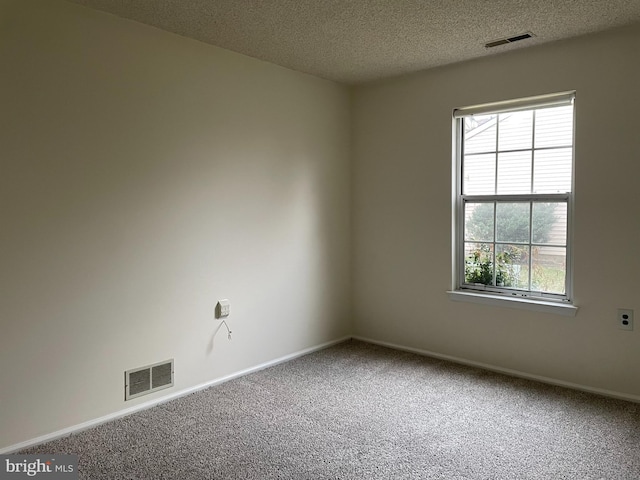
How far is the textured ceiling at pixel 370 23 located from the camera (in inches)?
107

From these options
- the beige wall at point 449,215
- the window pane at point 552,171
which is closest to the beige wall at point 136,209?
the beige wall at point 449,215

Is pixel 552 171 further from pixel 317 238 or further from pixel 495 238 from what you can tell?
pixel 317 238

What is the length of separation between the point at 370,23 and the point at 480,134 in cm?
138

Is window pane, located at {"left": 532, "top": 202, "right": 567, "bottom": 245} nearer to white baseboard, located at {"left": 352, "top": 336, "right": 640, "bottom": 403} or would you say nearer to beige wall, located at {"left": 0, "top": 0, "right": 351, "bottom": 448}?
white baseboard, located at {"left": 352, "top": 336, "right": 640, "bottom": 403}

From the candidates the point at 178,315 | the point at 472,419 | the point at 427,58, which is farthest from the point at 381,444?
the point at 427,58

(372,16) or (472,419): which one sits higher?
(372,16)

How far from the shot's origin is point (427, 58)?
3676 millimetres

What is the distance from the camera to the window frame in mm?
3393

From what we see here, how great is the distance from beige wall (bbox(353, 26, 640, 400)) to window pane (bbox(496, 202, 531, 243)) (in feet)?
1.24

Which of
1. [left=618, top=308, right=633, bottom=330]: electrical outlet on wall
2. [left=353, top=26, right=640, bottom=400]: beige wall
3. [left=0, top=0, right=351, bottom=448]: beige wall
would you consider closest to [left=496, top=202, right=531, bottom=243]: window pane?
[left=353, top=26, right=640, bottom=400]: beige wall

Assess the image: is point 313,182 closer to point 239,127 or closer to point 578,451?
point 239,127

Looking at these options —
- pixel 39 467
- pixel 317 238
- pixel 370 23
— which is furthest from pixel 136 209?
pixel 370 23

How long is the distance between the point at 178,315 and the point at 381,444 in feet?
5.05

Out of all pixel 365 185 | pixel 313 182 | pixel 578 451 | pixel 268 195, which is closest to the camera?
pixel 578 451
